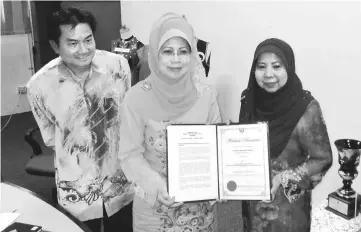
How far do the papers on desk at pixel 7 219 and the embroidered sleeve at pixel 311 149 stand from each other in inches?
46.4

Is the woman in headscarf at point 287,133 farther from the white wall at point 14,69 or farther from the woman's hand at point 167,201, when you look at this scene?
the white wall at point 14,69

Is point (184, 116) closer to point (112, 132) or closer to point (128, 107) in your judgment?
point (128, 107)

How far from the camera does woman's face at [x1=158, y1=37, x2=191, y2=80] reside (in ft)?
4.91

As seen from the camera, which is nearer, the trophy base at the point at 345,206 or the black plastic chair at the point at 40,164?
the trophy base at the point at 345,206

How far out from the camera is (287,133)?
147cm

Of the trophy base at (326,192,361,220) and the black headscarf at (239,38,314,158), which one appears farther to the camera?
the trophy base at (326,192,361,220)

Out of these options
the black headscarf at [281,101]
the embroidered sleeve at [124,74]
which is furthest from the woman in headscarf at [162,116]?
the embroidered sleeve at [124,74]

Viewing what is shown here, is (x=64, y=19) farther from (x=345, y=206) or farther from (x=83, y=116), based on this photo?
(x=345, y=206)

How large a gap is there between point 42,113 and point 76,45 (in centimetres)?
42

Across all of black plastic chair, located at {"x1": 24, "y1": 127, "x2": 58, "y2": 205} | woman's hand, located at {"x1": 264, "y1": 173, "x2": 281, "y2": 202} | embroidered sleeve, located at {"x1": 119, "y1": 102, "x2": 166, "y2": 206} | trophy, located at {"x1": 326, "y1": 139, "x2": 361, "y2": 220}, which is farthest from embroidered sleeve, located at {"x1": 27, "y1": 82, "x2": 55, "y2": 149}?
trophy, located at {"x1": 326, "y1": 139, "x2": 361, "y2": 220}

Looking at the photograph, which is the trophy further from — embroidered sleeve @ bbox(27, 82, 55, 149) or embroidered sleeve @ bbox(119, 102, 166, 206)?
embroidered sleeve @ bbox(27, 82, 55, 149)

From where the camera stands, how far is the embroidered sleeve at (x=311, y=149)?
1.45m

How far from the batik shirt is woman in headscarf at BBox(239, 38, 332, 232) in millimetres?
803

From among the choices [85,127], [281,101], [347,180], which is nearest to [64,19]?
[85,127]
